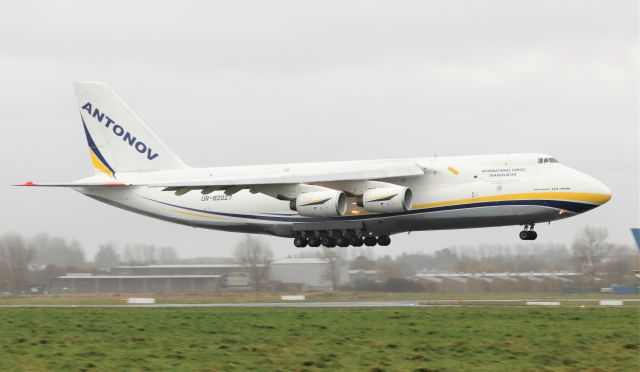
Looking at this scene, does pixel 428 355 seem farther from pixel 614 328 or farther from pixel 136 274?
pixel 136 274

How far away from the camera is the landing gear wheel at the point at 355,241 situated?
124 feet

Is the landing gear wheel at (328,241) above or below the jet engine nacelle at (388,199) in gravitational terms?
below


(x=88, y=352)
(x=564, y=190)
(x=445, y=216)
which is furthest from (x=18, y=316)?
(x=564, y=190)

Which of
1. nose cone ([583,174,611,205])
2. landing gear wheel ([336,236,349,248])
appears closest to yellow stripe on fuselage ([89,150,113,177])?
landing gear wheel ([336,236,349,248])

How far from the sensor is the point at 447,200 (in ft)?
116

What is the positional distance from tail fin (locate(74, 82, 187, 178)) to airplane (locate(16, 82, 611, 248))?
4cm

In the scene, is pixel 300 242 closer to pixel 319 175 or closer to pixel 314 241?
pixel 314 241

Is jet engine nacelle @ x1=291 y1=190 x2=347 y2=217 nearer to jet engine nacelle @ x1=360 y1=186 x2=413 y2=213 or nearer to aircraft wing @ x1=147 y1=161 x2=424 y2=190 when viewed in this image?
aircraft wing @ x1=147 y1=161 x2=424 y2=190

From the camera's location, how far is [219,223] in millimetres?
39719

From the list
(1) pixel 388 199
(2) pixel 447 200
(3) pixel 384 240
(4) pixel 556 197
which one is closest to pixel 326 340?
(1) pixel 388 199

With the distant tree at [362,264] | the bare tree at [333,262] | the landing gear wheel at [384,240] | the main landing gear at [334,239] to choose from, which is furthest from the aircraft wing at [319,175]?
the distant tree at [362,264]

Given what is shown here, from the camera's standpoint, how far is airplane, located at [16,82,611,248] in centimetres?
3453

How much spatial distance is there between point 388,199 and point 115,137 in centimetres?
1372

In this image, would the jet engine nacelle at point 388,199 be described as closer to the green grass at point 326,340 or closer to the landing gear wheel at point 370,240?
the landing gear wheel at point 370,240
